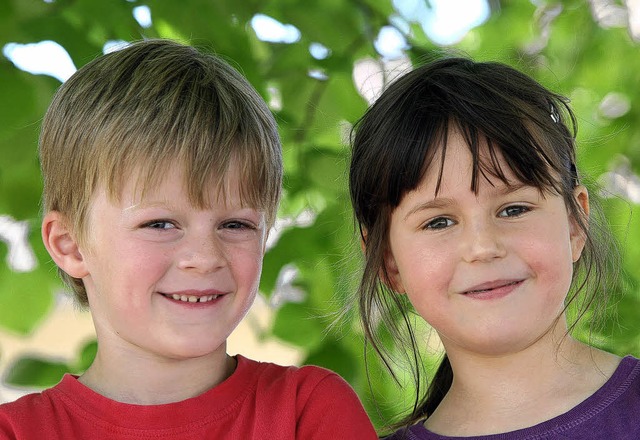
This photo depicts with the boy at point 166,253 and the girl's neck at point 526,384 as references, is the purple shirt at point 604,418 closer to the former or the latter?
the girl's neck at point 526,384

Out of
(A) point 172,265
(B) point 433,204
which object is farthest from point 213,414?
(B) point 433,204

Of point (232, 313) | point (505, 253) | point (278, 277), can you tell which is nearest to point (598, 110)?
point (278, 277)

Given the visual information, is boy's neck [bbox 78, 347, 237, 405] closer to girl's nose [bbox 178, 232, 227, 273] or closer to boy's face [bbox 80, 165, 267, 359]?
boy's face [bbox 80, 165, 267, 359]

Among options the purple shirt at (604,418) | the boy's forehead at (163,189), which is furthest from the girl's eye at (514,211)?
the boy's forehead at (163,189)

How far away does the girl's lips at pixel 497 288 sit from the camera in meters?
1.42

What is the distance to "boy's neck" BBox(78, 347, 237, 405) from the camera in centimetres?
142

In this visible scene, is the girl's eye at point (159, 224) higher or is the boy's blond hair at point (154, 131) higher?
the boy's blond hair at point (154, 131)

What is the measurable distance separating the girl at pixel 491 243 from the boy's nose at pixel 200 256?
0.96 feet

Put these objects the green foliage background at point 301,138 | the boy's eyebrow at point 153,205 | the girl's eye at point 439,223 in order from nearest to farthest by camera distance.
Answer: the boy's eyebrow at point 153,205
the girl's eye at point 439,223
the green foliage background at point 301,138

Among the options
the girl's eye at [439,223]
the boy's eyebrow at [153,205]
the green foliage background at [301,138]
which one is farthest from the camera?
the green foliage background at [301,138]

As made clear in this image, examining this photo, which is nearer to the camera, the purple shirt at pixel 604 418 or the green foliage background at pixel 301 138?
the purple shirt at pixel 604 418

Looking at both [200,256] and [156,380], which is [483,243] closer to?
[200,256]

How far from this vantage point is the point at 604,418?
4.61ft

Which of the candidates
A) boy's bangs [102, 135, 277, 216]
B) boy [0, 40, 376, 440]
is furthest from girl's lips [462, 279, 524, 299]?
boy's bangs [102, 135, 277, 216]
